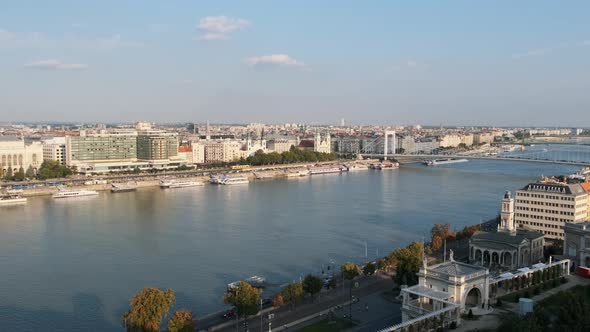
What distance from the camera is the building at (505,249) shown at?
7.77m

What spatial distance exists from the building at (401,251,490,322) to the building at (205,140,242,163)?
65.7 feet

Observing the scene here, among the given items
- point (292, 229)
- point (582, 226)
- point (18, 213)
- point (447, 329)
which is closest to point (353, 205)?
point (292, 229)

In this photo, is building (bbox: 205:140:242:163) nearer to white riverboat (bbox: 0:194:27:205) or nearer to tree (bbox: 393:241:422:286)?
white riverboat (bbox: 0:194:27:205)

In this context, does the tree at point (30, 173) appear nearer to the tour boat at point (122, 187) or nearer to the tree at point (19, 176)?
the tree at point (19, 176)

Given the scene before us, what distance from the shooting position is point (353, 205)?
13938 millimetres

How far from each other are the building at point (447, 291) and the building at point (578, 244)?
2288 mm

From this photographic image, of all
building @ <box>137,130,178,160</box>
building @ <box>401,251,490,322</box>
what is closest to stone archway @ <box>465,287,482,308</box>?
building @ <box>401,251,490,322</box>

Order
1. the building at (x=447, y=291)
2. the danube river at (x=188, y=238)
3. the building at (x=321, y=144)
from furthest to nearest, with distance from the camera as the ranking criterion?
the building at (x=321, y=144) → the danube river at (x=188, y=238) → the building at (x=447, y=291)

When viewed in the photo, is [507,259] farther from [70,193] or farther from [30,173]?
[30,173]

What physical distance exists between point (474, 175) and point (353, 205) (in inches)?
387

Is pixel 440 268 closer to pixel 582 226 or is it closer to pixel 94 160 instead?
pixel 582 226

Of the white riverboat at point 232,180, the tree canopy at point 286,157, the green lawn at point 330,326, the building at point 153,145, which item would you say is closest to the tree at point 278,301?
the green lawn at point 330,326

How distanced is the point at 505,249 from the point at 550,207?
256 centimetres

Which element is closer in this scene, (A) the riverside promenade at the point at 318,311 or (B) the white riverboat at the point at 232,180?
(A) the riverside promenade at the point at 318,311
